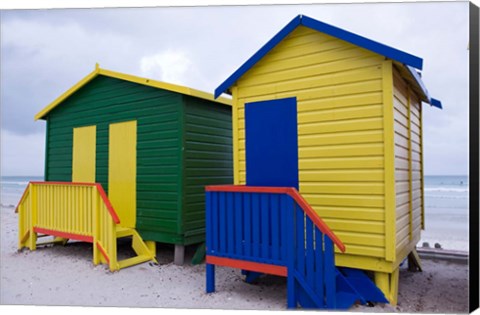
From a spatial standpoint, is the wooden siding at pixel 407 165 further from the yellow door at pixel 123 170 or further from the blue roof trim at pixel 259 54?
the yellow door at pixel 123 170

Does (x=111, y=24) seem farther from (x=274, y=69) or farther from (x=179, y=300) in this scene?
(x=179, y=300)

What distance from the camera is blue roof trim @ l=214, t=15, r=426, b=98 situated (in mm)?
3961

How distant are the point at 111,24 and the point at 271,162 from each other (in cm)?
315

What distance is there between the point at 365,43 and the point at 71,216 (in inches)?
221

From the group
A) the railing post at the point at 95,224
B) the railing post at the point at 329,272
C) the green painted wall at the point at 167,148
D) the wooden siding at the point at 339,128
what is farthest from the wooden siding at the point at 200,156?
the railing post at the point at 329,272

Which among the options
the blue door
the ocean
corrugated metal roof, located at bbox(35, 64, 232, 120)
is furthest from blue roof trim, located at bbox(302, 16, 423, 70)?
corrugated metal roof, located at bbox(35, 64, 232, 120)

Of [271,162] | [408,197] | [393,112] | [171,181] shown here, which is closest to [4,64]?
[171,181]

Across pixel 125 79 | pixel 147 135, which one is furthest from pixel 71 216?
pixel 125 79

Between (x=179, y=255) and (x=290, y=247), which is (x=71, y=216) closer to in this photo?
(x=179, y=255)

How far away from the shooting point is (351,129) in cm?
440

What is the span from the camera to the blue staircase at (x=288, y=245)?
3859 mm

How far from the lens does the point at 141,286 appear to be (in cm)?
511

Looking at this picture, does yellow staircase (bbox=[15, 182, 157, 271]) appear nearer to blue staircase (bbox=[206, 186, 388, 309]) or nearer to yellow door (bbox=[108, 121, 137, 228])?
yellow door (bbox=[108, 121, 137, 228])

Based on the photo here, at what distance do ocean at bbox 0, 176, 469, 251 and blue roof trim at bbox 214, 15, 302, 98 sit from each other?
9.30 feet
